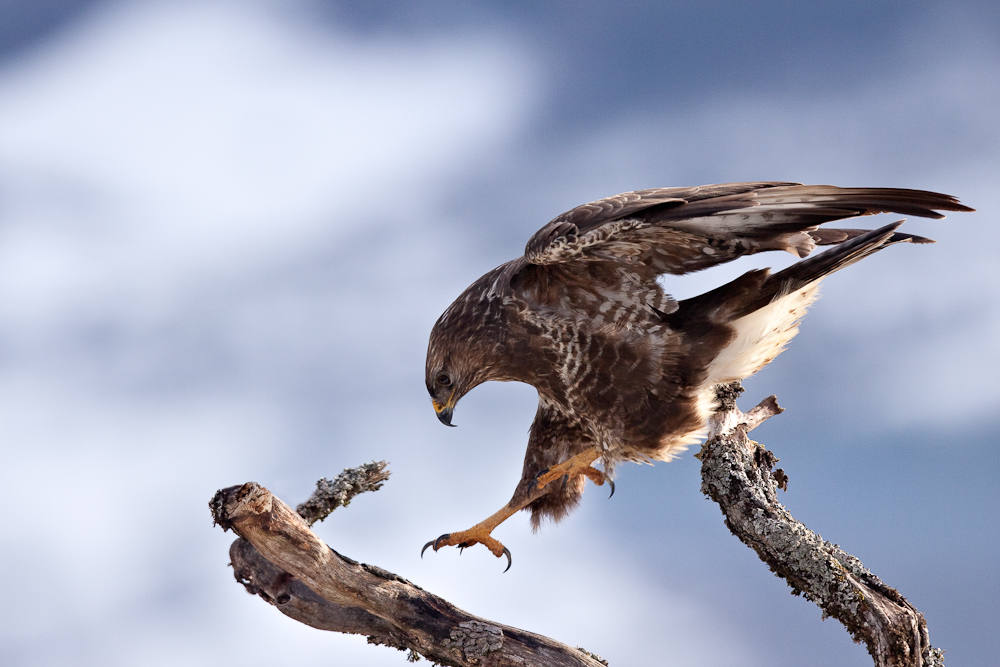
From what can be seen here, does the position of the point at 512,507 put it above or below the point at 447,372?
below

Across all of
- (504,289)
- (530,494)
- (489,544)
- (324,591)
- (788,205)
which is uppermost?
(788,205)

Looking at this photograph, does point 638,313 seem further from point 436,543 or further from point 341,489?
point 341,489

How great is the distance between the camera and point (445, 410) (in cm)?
436

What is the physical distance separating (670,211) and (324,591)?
7.53 feet

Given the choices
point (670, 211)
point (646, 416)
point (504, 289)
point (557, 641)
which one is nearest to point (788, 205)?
point (670, 211)

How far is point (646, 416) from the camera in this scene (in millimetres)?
3902

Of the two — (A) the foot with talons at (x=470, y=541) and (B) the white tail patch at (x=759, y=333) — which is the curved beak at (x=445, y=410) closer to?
(A) the foot with talons at (x=470, y=541)

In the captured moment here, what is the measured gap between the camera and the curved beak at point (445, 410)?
4338mm

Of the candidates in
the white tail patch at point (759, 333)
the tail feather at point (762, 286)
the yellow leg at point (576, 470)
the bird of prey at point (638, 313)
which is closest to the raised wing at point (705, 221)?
the bird of prey at point (638, 313)

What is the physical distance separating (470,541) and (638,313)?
158 cm

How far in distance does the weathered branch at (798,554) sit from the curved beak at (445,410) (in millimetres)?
1356

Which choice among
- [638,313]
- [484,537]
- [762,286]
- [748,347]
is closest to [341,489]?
[484,537]

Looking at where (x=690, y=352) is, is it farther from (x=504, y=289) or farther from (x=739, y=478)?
(x=504, y=289)

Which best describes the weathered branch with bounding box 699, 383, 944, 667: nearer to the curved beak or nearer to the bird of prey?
the bird of prey
